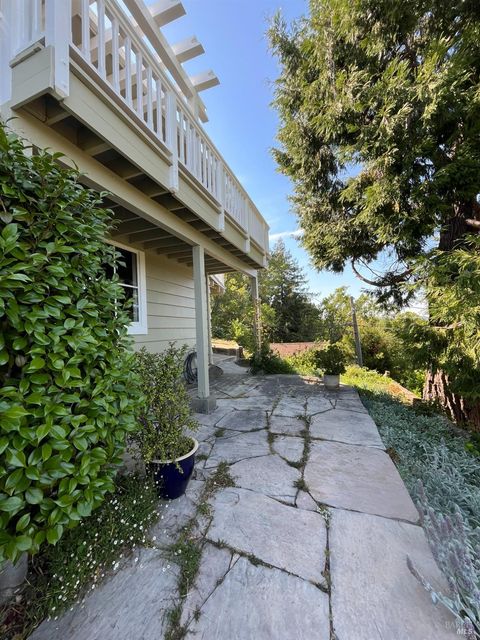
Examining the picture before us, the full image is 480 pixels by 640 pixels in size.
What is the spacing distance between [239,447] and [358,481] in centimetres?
114

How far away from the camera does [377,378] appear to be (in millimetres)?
7070

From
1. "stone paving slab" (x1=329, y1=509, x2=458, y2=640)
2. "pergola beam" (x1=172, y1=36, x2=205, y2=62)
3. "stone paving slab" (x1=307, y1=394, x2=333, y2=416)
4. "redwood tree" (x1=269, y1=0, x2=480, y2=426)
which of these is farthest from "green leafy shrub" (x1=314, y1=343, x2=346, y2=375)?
"pergola beam" (x1=172, y1=36, x2=205, y2=62)

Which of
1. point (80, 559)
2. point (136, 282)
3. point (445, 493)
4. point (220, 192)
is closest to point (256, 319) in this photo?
A: point (136, 282)

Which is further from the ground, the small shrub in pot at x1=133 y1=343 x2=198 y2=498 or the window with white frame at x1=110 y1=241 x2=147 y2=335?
the window with white frame at x1=110 y1=241 x2=147 y2=335

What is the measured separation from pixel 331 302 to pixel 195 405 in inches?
318

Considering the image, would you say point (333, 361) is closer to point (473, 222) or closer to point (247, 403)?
point (247, 403)

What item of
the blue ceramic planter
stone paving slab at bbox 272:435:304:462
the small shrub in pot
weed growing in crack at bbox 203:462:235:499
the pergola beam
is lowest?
weed growing in crack at bbox 203:462:235:499

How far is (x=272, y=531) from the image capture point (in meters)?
1.64

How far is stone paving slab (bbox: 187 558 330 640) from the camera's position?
3.64 feet

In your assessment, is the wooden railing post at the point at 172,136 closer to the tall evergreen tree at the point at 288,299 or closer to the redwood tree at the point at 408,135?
the redwood tree at the point at 408,135

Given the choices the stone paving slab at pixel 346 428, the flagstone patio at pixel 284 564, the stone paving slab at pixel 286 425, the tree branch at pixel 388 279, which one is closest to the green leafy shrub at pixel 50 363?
the flagstone patio at pixel 284 564

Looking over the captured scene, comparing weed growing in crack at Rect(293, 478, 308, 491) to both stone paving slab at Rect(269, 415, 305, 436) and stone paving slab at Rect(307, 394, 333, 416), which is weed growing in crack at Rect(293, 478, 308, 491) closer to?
stone paving slab at Rect(269, 415, 305, 436)

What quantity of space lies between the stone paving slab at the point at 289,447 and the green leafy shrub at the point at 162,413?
1.05m

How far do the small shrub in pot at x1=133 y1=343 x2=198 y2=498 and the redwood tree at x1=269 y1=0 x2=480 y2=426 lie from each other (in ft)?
9.64
